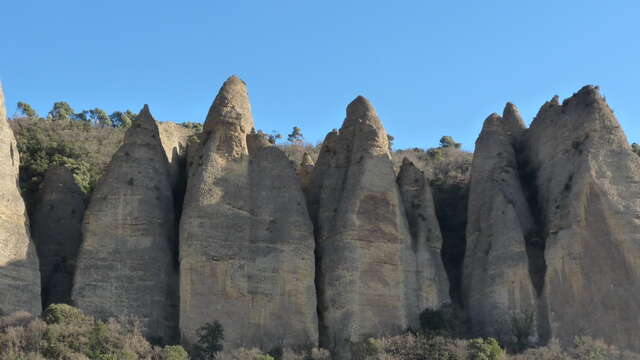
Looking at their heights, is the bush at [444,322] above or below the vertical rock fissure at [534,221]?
below

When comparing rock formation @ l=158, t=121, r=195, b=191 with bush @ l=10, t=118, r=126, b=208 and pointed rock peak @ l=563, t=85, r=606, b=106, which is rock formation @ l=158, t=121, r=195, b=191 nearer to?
bush @ l=10, t=118, r=126, b=208

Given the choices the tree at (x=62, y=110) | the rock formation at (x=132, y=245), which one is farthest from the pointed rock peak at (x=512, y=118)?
the tree at (x=62, y=110)

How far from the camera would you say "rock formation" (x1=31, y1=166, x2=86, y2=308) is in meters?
39.5

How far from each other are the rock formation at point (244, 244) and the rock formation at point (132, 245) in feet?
3.46

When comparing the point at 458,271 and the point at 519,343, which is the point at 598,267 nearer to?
the point at 519,343

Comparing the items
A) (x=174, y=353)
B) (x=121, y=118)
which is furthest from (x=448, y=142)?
(x=174, y=353)

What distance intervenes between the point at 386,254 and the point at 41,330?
12023 millimetres

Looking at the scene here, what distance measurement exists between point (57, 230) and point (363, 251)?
11.2 meters

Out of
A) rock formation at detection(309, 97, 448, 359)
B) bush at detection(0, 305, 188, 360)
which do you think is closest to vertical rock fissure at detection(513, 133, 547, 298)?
rock formation at detection(309, 97, 448, 359)

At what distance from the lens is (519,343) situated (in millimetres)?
38438

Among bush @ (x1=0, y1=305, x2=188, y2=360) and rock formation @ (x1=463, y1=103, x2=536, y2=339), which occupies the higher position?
rock formation @ (x1=463, y1=103, x2=536, y2=339)

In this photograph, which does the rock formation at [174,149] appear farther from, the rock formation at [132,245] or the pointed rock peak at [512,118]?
the pointed rock peak at [512,118]

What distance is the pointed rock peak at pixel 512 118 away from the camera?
159 ft

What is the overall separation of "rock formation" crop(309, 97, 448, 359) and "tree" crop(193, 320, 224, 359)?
3.85 metres
